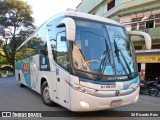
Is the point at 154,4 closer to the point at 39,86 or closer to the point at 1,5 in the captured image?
the point at 39,86

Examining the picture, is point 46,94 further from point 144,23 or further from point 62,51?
point 144,23

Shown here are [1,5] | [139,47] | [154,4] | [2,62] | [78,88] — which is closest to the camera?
[78,88]

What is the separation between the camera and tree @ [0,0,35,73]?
37.2 metres

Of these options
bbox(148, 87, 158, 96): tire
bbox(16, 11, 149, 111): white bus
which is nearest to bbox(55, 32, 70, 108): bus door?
bbox(16, 11, 149, 111): white bus

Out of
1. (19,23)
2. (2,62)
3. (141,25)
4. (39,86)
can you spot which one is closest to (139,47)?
(141,25)

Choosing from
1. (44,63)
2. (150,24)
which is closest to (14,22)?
(150,24)

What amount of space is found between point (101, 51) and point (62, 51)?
1114 millimetres

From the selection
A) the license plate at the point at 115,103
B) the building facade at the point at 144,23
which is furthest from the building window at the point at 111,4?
the license plate at the point at 115,103

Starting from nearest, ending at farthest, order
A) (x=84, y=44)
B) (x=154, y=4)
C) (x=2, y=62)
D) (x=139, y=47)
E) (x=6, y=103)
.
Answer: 1. (x=84, y=44)
2. (x=6, y=103)
3. (x=154, y=4)
4. (x=139, y=47)
5. (x=2, y=62)

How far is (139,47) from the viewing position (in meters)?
20.4

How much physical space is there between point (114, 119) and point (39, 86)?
11.2 feet

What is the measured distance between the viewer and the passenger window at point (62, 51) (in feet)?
19.0

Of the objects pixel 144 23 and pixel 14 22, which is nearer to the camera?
pixel 144 23

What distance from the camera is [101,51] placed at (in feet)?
18.9
